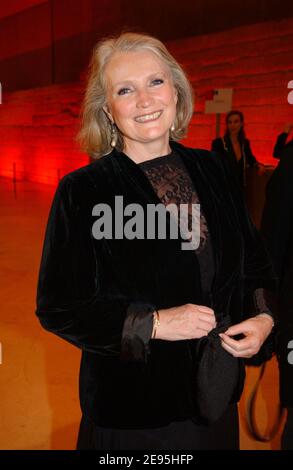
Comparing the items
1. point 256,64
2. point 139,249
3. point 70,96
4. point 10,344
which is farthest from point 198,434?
point 70,96

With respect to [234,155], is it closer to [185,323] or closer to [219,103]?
[219,103]

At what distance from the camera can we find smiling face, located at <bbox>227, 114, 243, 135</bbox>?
254 inches

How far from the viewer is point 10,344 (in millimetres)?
3848

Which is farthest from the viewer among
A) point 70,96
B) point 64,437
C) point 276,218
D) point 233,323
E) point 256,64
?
point 70,96

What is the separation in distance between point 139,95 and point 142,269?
20.8 inches

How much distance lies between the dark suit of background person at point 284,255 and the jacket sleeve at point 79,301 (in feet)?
1.99

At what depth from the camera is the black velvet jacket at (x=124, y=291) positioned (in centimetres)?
132

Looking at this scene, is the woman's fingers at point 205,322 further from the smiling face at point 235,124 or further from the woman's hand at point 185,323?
the smiling face at point 235,124

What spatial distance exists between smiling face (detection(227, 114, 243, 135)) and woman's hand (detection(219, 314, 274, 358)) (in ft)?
17.4

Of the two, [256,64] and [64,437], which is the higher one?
[256,64]

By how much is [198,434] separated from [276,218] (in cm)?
79

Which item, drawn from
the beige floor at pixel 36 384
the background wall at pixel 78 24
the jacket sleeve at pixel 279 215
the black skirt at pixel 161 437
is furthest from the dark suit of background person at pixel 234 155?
the black skirt at pixel 161 437

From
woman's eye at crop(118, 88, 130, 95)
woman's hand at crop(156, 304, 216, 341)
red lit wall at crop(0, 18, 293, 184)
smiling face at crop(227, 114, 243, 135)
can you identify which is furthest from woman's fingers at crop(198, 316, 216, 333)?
red lit wall at crop(0, 18, 293, 184)

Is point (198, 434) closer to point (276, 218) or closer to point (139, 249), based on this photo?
point (139, 249)
